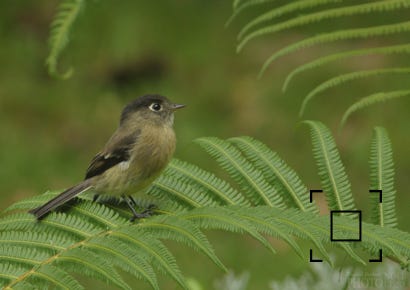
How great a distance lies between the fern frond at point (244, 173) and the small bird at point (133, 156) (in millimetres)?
530

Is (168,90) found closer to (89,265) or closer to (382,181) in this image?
(382,181)

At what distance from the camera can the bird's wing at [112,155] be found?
4711 millimetres

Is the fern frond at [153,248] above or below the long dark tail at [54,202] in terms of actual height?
below

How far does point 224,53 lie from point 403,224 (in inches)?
149

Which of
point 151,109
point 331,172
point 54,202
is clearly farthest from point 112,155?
point 331,172

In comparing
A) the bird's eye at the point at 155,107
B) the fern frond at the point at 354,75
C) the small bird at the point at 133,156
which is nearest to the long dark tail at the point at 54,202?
→ the small bird at the point at 133,156

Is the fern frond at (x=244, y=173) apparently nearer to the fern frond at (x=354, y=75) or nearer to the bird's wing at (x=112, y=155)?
the fern frond at (x=354, y=75)

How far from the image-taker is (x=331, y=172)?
3.78m

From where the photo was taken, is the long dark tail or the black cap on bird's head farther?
the black cap on bird's head

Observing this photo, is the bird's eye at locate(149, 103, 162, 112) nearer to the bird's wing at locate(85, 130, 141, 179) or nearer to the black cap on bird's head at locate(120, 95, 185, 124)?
the black cap on bird's head at locate(120, 95, 185, 124)

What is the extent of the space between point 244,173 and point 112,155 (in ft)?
4.02

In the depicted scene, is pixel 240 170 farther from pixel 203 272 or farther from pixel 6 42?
pixel 6 42

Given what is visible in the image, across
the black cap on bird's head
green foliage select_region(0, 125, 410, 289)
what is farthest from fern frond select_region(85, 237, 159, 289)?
the black cap on bird's head

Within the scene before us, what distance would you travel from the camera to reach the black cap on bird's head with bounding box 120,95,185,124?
5215 millimetres
